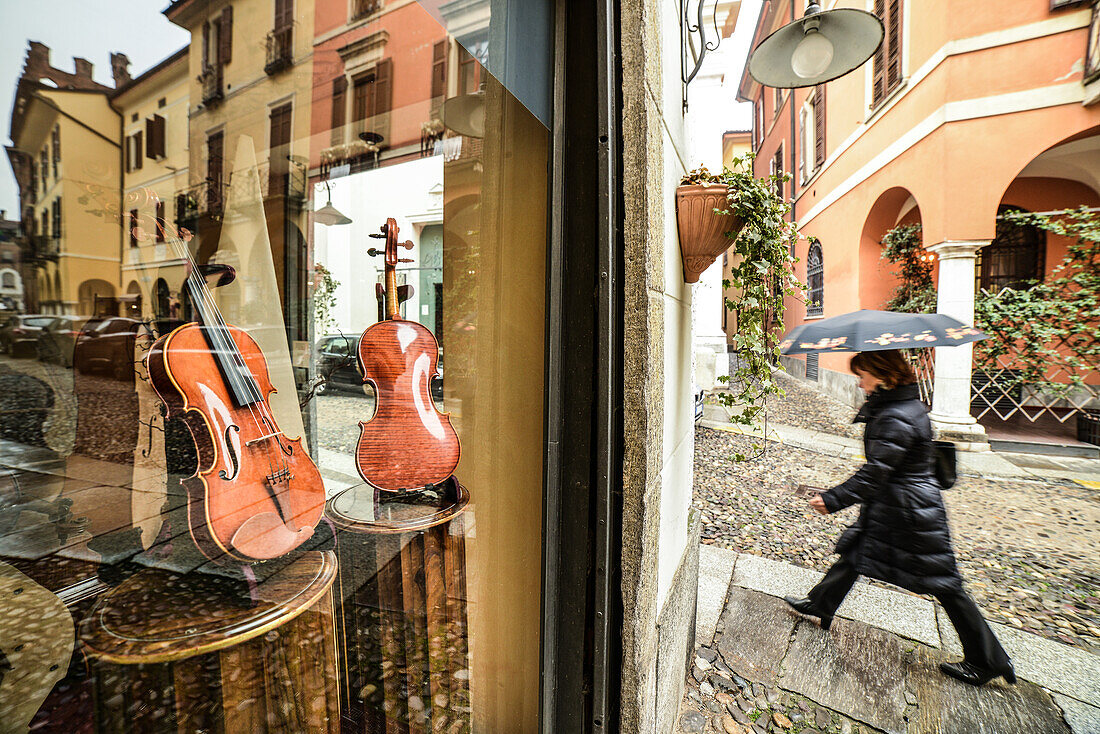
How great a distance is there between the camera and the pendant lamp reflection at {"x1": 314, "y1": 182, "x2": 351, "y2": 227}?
119 cm

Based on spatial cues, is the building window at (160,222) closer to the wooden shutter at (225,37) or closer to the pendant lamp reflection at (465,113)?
the wooden shutter at (225,37)

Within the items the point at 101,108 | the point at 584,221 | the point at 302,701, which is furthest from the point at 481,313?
the point at 302,701

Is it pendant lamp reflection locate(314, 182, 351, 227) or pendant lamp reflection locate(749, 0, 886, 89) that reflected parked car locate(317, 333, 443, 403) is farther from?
pendant lamp reflection locate(749, 0, 886, 89)

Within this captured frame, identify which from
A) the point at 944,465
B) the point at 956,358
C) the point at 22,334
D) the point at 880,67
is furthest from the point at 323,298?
the point at 880,67

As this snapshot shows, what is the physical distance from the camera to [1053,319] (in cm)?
551

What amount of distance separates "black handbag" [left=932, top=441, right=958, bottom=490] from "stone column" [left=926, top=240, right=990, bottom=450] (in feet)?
14.7

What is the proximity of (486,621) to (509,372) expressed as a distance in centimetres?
65

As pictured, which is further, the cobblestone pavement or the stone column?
the stone column

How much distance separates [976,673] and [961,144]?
6211 mm

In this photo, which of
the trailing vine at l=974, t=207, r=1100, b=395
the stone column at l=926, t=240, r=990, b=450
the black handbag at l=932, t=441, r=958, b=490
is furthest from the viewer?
the stone column at l=926, t=240, r=990, b=450

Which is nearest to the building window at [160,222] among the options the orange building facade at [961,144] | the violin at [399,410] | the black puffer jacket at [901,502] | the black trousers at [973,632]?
the violin at [399,410]

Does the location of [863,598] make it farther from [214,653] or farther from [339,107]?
[339,107]

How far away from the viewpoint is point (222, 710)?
28.8 inches

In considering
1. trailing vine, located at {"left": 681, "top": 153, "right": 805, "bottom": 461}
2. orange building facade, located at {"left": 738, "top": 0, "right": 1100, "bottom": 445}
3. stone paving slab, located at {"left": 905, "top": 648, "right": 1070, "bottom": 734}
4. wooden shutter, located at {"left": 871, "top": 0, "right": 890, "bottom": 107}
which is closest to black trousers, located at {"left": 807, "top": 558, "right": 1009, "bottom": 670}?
stone paving slab, located at {"left": 905, "top": 648, "right": 1070, "bottom": 734}
